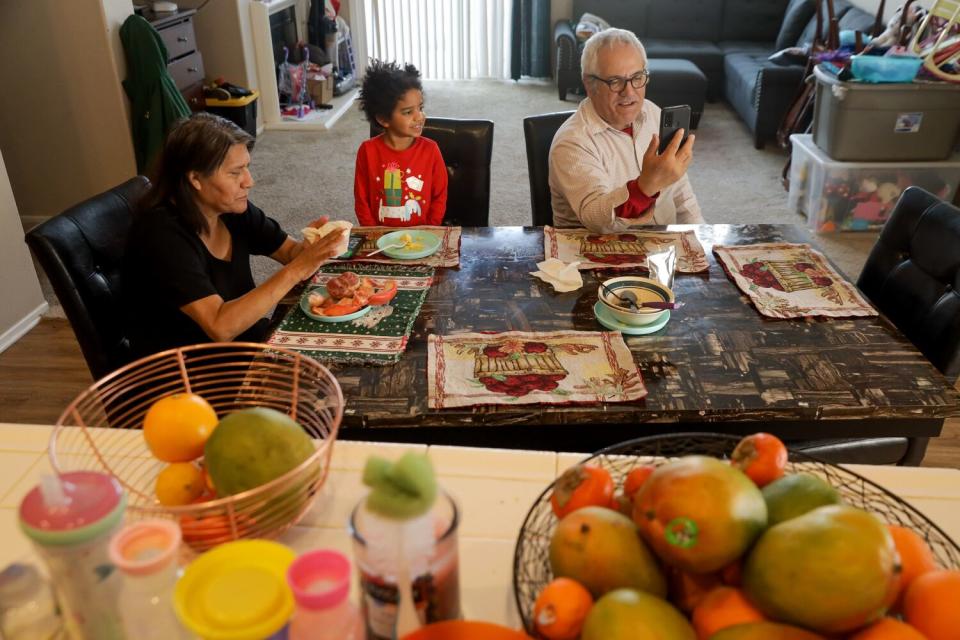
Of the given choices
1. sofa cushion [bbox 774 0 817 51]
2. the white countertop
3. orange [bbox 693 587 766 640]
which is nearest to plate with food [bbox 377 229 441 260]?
the white countertop

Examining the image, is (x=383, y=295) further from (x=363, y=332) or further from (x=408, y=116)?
(x=408, y=116)

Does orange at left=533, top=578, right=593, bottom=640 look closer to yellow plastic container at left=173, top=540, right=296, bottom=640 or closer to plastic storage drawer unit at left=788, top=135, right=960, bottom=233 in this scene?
yellow plastic container at left=173, top=540, right=296, bottom=640

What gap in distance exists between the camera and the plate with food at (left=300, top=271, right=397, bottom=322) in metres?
1.55

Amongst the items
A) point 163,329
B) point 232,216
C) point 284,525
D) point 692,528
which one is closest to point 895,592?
point 692,528

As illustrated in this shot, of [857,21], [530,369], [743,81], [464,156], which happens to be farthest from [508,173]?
[530,369]

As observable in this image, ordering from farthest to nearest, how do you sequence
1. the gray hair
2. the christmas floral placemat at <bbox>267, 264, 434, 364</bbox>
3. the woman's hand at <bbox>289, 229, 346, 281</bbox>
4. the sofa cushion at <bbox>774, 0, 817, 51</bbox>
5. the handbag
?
1. the sofa cushion at <bbox>774, 0, 817, 51</bbox>
2. the handbag
3. the gray hair
4. the woman's hand at <bbox>289, 229, 346, 281</bbox>
5. the christmas floral placemat at <bbox>267, 264, 434, 364</bbox>

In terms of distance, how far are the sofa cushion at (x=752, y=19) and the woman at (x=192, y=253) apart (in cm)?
533

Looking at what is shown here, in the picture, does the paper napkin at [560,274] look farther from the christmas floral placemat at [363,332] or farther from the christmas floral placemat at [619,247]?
the christmas floral placemat at [363,332]

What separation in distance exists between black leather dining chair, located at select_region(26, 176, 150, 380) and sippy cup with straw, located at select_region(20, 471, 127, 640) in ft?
3.55

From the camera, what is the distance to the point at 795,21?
17.6ft

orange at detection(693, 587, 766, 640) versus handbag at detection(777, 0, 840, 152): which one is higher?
orange at detection(693, 587, 766, 640)

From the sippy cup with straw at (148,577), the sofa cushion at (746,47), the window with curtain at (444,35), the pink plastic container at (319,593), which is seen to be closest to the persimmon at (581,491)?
the pink plastic container at (319,593)

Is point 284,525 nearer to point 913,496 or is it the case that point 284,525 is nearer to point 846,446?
point 913,496

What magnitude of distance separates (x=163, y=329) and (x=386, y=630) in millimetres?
1240
